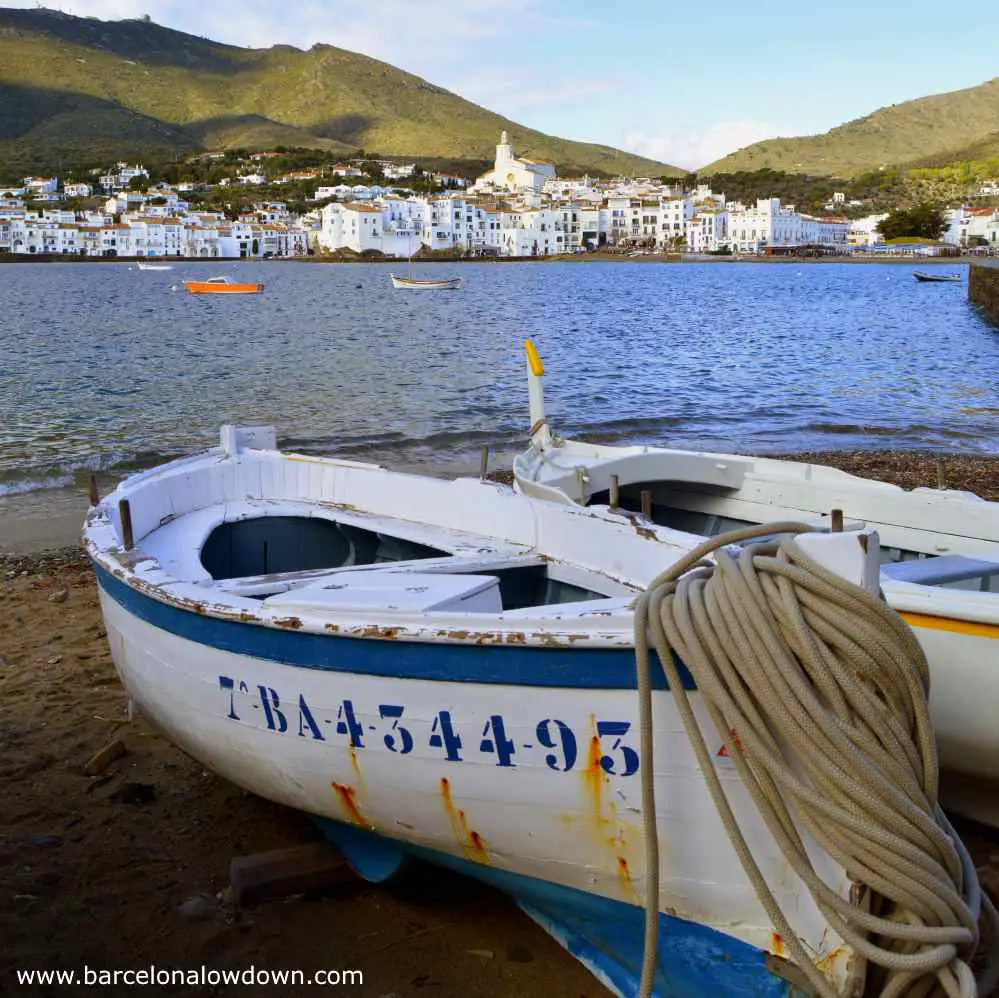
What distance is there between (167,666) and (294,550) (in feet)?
5.95

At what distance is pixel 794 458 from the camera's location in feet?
46.1

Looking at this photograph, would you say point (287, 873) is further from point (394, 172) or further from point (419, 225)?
point (394, 172)

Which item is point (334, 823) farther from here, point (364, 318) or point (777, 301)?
point (777, 301)

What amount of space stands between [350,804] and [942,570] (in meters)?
3.02

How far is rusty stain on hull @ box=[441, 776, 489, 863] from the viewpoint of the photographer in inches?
137

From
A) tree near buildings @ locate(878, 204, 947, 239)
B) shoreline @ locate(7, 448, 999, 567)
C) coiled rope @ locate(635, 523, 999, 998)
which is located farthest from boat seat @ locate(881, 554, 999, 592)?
tree near buildings @ locate(878, 204, 947, 239)

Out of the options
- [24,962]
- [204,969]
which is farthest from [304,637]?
[24,962]

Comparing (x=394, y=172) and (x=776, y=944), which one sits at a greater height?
(x=394, y=172)

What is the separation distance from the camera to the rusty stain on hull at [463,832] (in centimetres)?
347

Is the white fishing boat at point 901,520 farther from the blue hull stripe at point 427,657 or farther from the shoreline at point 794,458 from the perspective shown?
the shoreline at point 794,458

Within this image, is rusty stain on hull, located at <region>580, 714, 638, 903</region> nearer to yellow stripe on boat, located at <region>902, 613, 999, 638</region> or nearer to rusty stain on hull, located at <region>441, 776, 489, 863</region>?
rusty stain on hull, located at <region>441, 776, 489, 863</region>

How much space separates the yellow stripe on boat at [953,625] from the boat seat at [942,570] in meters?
0.26

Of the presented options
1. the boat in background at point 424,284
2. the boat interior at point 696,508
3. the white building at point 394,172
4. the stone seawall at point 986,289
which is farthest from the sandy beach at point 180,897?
the white building at point 394,172

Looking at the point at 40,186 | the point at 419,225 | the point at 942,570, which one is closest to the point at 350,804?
the point at 942,570
